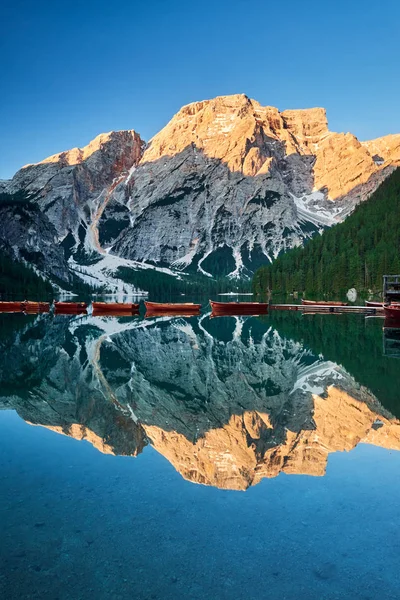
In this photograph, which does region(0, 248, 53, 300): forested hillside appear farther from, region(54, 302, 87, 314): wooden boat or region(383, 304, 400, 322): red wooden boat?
region(383, 304, 400, 322): red wooden boat

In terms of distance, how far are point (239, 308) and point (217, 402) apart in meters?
76.6

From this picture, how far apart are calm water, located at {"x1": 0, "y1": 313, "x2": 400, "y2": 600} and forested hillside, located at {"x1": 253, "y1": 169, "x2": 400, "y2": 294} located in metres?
103

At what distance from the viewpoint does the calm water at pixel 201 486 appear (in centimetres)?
713

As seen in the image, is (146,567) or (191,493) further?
(191,493)

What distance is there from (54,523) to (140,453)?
14.6 feet

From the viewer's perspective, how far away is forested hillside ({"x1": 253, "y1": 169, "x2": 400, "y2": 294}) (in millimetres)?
121375

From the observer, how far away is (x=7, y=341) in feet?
139

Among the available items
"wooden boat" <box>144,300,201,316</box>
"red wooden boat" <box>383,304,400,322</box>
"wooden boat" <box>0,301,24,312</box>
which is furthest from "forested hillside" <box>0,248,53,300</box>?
"red wooden boat" <box>383,304,400,322</box>

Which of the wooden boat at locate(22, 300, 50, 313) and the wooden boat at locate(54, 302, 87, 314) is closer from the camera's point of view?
the wooden boat at locate(54, 302, 87, 314)

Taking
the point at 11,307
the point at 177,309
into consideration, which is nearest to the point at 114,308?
the point at 177,309

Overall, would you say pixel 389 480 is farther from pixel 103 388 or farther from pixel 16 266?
pixel 16 266

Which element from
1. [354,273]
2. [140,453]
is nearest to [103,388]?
[140,453]

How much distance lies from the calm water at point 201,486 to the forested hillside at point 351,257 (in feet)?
337

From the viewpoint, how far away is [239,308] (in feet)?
312
